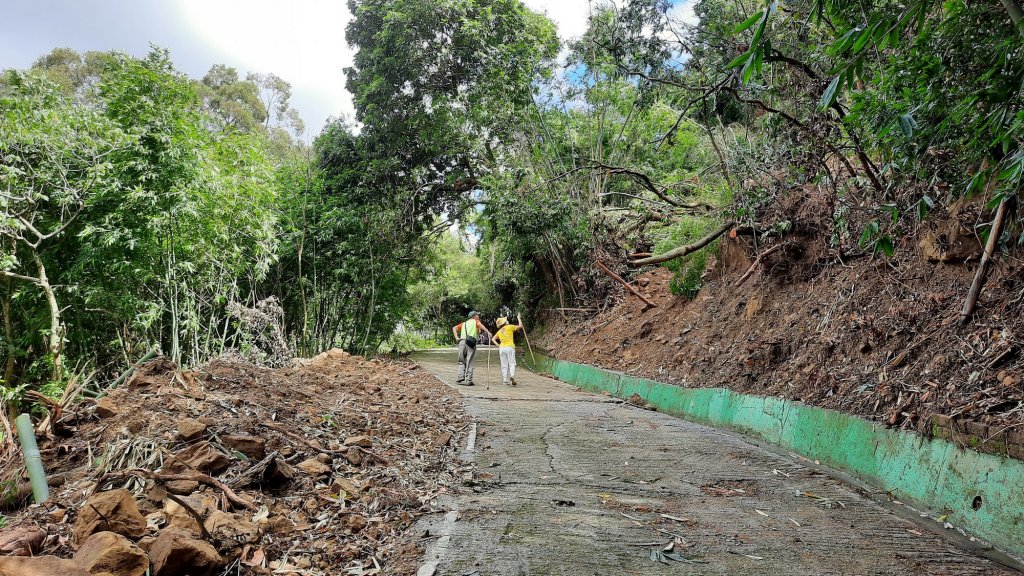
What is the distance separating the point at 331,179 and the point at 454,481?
16329mm

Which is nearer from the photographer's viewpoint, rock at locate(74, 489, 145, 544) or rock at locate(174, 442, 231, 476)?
rock at locate(74, 489, 145, 544)

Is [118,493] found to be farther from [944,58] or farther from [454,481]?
[944,58]

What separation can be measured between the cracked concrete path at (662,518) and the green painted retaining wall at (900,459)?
25 cm

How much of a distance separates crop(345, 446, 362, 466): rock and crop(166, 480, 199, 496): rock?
4.83 ft

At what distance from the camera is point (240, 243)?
12031 mm

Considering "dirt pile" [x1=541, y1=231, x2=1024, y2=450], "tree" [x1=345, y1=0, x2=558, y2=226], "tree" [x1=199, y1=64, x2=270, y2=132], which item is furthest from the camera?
"tree" [x1=199, y1=64, x2=270, y2=132]

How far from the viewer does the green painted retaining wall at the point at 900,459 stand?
12.4ft

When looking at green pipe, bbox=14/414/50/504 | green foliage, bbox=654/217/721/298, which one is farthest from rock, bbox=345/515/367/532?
green foliage, bbox=654/217/721/298

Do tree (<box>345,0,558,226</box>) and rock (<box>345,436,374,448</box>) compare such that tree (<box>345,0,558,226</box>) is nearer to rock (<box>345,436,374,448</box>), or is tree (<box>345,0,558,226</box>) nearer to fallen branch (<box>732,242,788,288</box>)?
fallen branch (<box>732,242,788,288</box>)

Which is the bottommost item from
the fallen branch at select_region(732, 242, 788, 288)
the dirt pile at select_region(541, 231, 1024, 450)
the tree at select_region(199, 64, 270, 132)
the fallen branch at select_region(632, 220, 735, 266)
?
the dirt pile at select_region(541, 231, 1024, 450)

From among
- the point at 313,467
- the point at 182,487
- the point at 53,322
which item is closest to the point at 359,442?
the point at 313,467

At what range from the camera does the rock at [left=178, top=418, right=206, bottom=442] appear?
154 inches

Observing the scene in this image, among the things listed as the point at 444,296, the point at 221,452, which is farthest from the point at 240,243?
the point at 444,296

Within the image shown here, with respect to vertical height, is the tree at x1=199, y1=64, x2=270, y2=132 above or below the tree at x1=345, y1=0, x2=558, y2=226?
above
